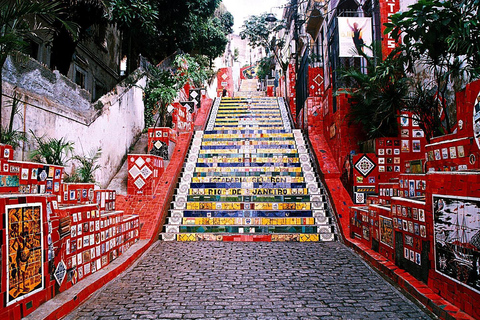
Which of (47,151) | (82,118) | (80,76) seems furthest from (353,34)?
(80,76)

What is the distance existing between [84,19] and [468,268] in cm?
1062

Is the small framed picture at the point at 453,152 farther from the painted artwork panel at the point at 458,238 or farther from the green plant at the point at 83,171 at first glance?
the green plant at the point at 83,171

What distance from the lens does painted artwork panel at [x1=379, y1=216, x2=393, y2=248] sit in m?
4.48

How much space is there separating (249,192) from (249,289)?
4008 mm

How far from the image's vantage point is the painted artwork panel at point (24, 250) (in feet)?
8.96

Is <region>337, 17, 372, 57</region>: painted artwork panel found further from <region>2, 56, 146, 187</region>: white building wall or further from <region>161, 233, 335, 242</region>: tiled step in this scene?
<region>2, 56, 146, 187</region>: white building wall

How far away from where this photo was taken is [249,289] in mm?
3904

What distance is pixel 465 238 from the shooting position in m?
2.86

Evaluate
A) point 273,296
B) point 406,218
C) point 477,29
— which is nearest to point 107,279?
point 273,296

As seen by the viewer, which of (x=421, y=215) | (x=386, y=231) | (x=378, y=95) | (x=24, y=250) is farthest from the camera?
(x=378, y=95)

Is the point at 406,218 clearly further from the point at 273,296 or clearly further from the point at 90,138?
the point at 90,138

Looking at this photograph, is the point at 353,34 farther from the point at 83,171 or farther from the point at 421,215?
the point at 83,171

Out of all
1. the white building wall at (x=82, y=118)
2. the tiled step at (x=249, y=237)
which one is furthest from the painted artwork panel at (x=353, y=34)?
the white building wall at (x=82, y=118)

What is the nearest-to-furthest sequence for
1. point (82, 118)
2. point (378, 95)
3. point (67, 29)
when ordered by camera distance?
point (378, 95) → point (82, 118) → point (67, 29)
